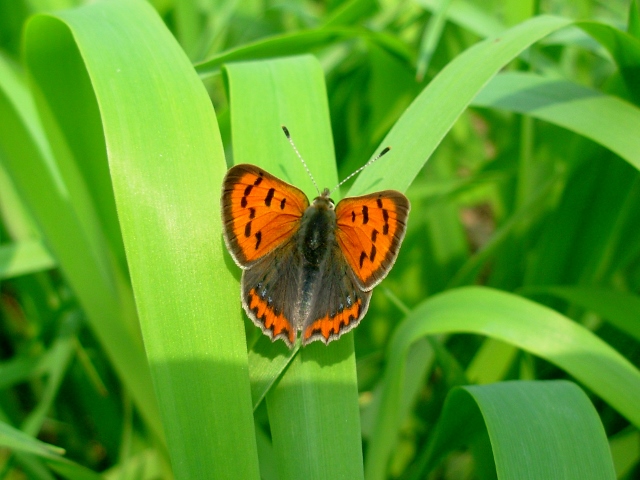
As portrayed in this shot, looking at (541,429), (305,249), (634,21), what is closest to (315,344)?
(305,249)

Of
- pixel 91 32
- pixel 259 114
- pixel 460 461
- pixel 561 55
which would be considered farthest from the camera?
pixel 561 55

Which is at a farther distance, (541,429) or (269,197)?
(269,197)

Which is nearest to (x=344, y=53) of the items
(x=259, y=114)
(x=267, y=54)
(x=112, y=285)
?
(x=267, y=54)

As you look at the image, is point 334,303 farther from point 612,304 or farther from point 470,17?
point 470,17

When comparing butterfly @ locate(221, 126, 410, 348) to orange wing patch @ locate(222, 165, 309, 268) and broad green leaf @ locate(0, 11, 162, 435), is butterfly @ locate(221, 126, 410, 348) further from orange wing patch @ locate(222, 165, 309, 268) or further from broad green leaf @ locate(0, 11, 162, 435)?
broad green leaf @ locate(0, 11, 162, 435)

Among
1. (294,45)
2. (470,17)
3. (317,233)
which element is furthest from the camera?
(470,17)

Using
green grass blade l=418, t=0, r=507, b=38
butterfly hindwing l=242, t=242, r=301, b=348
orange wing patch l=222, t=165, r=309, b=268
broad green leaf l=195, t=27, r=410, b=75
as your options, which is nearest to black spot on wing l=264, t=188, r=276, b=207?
orange wing patch l=222, t=165, r=309, b=268

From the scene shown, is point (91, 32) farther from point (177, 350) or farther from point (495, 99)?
point (495, 99)
